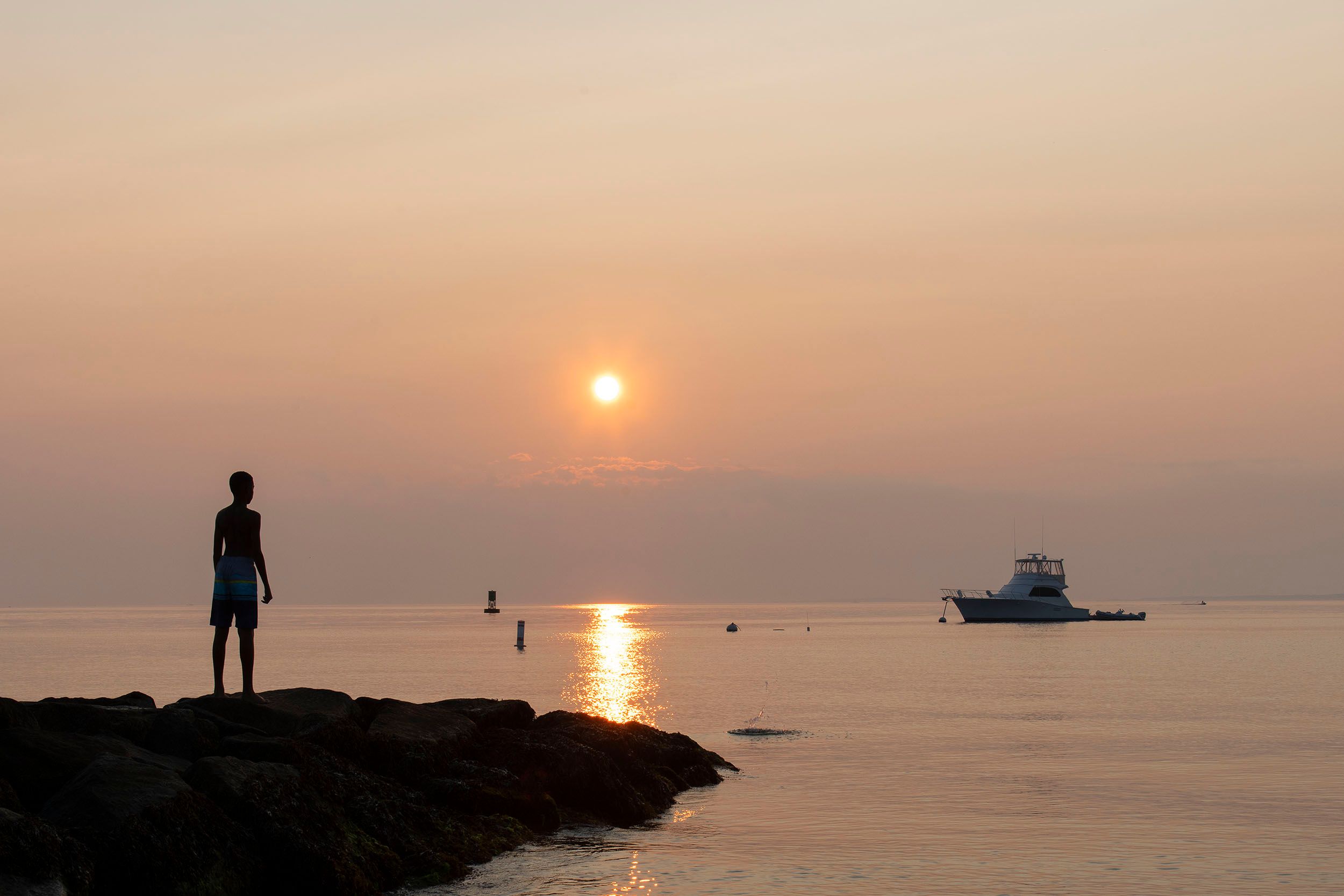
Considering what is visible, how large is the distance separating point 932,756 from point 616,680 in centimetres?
2898

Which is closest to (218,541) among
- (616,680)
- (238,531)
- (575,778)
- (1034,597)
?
(238,531)

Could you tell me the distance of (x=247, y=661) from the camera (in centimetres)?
1532

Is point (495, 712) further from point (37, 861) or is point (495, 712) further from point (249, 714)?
point (37, 861)

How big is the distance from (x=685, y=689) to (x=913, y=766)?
940 inches

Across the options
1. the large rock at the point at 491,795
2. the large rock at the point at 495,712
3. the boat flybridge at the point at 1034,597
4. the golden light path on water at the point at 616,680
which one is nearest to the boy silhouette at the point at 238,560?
the large rock at the point at 491,795

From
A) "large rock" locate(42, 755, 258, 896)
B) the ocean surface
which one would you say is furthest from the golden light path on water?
"large rock" locate(42, 755, 258, 896)

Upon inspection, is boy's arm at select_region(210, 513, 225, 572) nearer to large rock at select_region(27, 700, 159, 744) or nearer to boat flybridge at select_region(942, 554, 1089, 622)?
large rock at select_region(27, 700, 159, 744)

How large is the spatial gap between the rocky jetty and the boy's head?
2.74 m

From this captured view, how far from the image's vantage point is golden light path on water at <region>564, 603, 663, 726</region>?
127 feet

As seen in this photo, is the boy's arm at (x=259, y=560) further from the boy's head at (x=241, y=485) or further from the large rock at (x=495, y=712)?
the large rock at (x=495, y=712)

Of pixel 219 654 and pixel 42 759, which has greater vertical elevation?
pixel 219 654

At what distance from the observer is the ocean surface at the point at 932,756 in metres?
14.7

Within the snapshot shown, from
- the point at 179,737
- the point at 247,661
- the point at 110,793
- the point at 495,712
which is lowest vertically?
the point at 495,712

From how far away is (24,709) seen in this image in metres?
14.7
